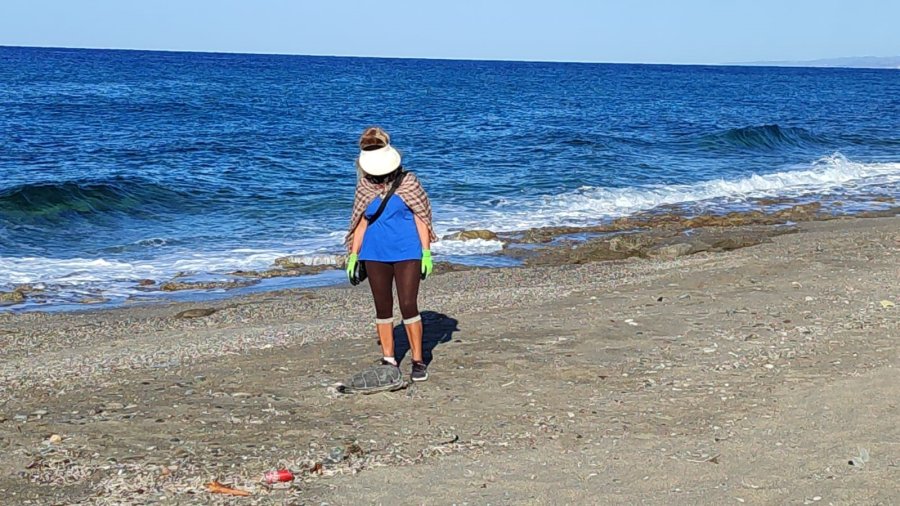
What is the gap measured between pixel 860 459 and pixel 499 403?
2107 mm

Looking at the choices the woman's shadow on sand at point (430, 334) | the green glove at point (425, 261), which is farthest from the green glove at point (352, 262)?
the woman's shadow on sand at point (430, 334)

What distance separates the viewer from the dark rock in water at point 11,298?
11578 millimetres

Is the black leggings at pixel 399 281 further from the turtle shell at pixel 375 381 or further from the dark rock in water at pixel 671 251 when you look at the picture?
the dark rock in water at pixel 671 251

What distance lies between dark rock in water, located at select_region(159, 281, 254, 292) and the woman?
6179 mm

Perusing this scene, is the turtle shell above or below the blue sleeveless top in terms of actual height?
below

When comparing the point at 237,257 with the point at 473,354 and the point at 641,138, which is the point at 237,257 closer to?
the point at 473,354

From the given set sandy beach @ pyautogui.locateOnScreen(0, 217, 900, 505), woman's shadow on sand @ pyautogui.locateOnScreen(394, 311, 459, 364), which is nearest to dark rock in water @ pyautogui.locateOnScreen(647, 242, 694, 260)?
sandy beach @ pyautogui.locateOnScreen(0, 217, 900, 505)

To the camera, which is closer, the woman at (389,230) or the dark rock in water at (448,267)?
the woman at (389,230)

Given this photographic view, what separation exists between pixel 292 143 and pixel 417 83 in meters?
46.8

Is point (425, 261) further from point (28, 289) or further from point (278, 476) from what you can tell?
point (28, 289)

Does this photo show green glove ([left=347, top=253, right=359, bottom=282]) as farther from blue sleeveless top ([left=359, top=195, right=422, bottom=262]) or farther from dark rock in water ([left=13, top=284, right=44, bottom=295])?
dark rock in water ([left=13, top=284, right=44, bottom=295])

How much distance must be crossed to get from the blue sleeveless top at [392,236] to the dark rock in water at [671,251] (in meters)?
7.49

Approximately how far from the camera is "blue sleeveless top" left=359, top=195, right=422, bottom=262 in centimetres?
652

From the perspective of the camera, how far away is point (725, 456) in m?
5.52
